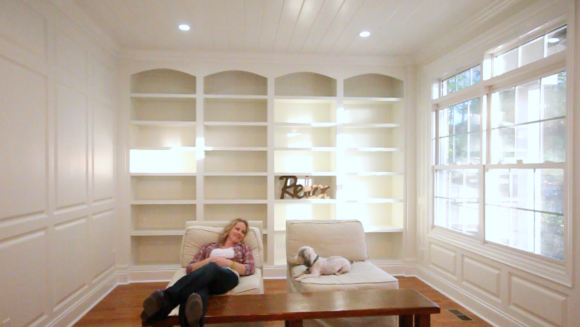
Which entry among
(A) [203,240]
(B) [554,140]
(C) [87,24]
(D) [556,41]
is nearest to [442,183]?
(B) [554,140]

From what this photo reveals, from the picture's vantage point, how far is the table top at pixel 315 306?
2.07 meters

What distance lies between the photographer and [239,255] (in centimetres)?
295

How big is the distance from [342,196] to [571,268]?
2445 mm

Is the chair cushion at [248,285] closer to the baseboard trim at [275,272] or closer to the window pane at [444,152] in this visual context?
the baseboard trim at [275,272]

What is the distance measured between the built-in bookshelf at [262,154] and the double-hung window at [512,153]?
878mm

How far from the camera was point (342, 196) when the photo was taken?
445 cm

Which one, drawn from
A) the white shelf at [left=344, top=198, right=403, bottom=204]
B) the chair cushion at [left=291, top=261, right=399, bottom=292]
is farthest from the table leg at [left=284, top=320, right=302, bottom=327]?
the white shelf at [left=344, top=198, right=403, bottom=204]

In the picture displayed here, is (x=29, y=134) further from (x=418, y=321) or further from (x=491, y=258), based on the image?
(x=491, y=258)

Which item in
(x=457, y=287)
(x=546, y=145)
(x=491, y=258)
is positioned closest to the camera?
(x=546, y=145)

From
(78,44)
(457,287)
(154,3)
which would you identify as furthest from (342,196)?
(78,44)

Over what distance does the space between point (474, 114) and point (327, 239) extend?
188cm

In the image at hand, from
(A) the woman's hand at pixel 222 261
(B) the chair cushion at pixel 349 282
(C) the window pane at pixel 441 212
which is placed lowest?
(B) the chair cushion at pixel 349 282

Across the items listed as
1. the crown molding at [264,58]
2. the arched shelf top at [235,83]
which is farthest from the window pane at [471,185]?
the arched shelf top at [235,83]

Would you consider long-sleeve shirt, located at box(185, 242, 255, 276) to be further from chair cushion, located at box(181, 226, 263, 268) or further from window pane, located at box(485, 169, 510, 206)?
window pane, located at box(485, 169, 510, 206)
